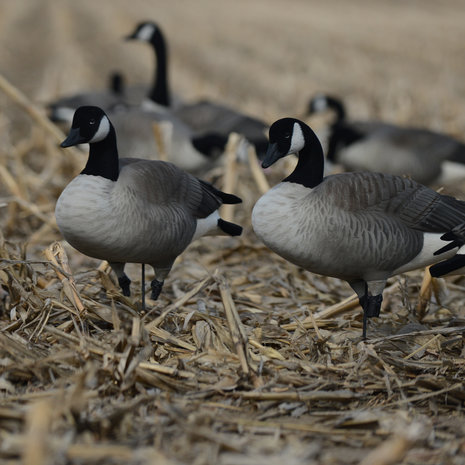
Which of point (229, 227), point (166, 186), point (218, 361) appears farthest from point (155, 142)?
point (218, 361)

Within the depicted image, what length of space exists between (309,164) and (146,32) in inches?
365

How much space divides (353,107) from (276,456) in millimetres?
13147

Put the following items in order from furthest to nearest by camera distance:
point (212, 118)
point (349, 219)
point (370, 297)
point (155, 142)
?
point (212, 118), point (155, 142), point (370, 297), point (349, 219)

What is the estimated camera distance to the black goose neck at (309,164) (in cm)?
502

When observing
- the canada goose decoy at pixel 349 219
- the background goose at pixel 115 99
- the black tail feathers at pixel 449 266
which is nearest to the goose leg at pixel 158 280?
the canada goose decoy at pixel 349 219

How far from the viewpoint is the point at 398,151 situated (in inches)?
414

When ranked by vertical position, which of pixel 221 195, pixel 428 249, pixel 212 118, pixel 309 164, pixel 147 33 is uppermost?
pixel 309 164

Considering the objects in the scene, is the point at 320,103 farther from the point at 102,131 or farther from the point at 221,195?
the point at 102,131

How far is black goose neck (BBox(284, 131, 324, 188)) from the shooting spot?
5.02m

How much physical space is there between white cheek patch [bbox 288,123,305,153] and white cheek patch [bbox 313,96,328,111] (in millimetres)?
8356

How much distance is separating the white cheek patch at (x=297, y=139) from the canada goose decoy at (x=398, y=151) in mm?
5730

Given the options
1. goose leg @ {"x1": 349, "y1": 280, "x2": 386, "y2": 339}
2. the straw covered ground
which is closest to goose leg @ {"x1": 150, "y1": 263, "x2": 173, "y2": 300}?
the straw covered ground

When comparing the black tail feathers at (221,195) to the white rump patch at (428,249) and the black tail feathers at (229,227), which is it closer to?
the black tail feathers at (229,227)

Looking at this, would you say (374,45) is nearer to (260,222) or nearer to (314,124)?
(314,124)
